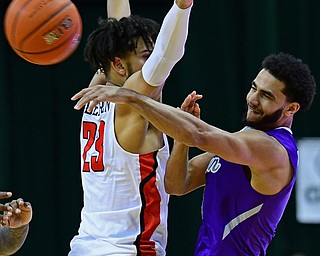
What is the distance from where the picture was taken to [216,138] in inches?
164

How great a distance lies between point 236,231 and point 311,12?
2783 mm

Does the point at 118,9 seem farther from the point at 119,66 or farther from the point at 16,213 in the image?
the point at 16,213

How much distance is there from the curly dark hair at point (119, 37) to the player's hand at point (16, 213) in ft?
3.08

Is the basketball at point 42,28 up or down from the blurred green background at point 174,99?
up

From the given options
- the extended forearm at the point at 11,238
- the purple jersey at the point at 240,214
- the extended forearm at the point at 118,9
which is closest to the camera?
the purple jersey at the point at 240,214

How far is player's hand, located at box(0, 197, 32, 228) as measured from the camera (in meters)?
4.80

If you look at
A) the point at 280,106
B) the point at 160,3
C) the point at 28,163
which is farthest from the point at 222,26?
the point at 280,106

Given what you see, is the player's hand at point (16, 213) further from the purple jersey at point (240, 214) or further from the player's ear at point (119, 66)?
the purple jersey at point (240, 214)

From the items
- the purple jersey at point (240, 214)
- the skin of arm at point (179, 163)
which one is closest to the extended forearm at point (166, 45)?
the skin of arm at point (179, 163)

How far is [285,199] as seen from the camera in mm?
4559

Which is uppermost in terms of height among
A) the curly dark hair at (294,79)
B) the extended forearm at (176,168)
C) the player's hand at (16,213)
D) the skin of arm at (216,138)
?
the curly dark hair at (294,79)

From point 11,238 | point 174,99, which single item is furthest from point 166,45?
point 174,99

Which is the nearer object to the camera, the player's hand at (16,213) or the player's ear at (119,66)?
the player's ear at (119,66)

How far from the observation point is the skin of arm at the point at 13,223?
190 inches
